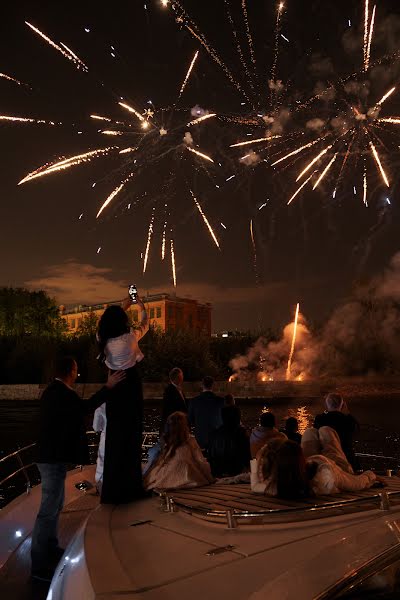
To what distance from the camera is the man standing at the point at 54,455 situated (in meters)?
5.25

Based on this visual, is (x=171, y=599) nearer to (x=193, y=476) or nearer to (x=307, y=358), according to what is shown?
(x=193, y=476)

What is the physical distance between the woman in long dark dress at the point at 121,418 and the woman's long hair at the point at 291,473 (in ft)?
4.62

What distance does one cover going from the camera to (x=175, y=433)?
6.32 metres

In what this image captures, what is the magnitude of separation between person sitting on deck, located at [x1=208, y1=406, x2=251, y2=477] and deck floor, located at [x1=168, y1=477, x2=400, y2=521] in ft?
5.20

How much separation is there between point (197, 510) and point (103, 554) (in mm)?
1067

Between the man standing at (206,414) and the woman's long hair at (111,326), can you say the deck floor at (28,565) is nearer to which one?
the woman's long hair at (111,326)

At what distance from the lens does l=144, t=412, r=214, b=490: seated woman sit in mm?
6059

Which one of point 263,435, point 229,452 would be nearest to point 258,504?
point 263,435

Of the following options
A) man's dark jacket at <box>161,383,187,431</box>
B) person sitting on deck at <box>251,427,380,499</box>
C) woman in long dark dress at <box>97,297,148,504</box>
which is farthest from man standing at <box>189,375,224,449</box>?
person sitting on deck at <box>251,427,380,499</box>

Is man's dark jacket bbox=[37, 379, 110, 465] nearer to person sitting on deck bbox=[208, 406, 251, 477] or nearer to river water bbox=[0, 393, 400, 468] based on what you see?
river water bbox=[0, 393, 400, 468]

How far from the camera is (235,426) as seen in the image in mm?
7863

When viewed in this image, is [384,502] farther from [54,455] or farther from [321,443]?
[54,455]

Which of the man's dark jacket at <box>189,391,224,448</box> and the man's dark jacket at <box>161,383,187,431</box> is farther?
the man's dark jacket at <box>189,391,224,448</box>

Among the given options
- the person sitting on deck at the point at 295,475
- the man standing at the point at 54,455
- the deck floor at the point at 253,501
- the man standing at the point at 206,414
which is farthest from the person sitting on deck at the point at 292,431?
the man standing at the point at 54,455
